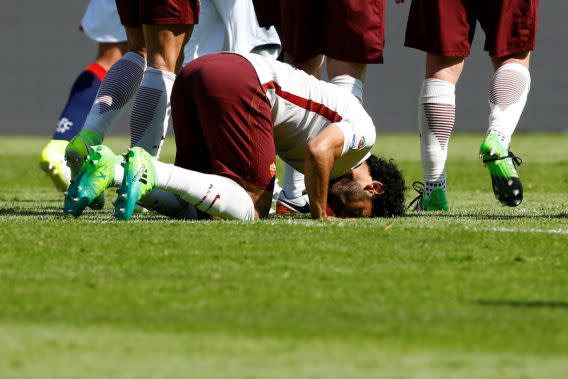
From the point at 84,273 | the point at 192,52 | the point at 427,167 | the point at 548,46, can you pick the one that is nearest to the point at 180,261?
the point at 84,273

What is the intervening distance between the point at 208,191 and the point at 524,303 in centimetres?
185

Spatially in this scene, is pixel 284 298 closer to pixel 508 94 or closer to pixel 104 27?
pixel 508 94

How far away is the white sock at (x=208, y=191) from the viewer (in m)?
4.65

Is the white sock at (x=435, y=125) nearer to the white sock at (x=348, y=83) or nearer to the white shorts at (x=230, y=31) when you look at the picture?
the white sock at (x=348, y=83)

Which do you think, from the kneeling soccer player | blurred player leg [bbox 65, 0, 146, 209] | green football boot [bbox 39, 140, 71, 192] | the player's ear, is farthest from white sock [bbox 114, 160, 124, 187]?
green football boot [bbox 39, 140, 71, 192]

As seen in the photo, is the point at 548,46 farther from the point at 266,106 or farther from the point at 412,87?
the point at 266,106

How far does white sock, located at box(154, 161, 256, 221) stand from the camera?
465cm

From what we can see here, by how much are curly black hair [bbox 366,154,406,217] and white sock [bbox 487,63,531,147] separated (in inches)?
21.2

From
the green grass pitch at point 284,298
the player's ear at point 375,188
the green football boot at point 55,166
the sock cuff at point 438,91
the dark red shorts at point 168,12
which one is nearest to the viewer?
the green grass pitch at point 284,298

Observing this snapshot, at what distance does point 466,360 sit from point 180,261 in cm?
143

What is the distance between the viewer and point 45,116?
682 inches

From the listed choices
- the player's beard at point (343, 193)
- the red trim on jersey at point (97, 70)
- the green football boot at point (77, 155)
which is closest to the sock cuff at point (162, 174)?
the green football boot at point (77, 155)

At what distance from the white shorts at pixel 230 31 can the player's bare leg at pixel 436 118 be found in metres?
1.48

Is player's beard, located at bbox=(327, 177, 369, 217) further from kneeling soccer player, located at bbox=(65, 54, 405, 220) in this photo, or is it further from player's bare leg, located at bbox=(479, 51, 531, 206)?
player's bare leg, located at bbox=(479, 51, 531, 206)
